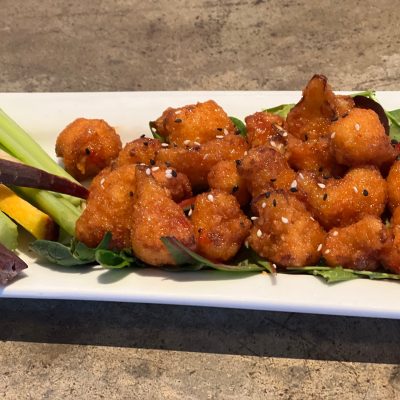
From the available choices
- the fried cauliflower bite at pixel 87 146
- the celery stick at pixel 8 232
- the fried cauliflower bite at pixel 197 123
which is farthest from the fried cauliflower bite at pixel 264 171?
the celery stick at pixel 8 232

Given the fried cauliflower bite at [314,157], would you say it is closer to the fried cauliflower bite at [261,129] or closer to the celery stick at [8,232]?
the fried cauliflower bite at [261,129]

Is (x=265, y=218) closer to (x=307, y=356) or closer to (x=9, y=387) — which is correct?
(x=307, y=356)

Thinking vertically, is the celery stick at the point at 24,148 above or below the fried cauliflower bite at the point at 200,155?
above

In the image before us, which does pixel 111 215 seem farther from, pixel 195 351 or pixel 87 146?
pixel 195 351

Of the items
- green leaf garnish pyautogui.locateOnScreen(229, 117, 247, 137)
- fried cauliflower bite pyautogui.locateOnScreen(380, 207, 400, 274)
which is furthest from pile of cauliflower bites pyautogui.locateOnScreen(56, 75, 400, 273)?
green leaf garnish pyautogui.locateOnScreen(229, 117, 247, 137)

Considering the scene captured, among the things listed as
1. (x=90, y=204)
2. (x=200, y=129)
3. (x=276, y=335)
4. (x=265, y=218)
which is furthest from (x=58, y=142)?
(x=276, y=335)

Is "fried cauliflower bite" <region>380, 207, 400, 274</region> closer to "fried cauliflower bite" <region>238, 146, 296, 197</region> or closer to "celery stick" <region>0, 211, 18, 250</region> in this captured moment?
"fried cauliflower bite" <region>238, 146, 296, 197</region>

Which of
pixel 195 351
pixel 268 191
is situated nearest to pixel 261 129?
pixel 268 191
